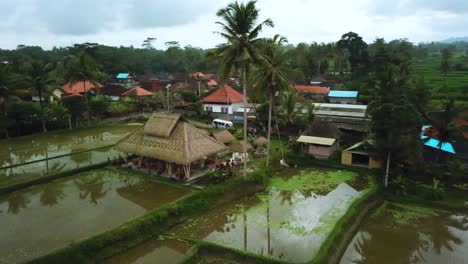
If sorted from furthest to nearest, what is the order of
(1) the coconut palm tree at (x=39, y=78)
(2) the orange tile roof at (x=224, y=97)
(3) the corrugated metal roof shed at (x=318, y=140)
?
(2) the orange tile roof at (x=224, y=97), (1) the coconut palm tree at (x=39, y=78), (3) the corrugated metal roof shed at (x=318, y=140)

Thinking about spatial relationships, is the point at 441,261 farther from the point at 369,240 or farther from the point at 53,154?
the point at 53,154

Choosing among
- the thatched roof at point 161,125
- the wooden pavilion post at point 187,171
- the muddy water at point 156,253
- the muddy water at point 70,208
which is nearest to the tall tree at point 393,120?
the wooden pavilion post at point 187,171

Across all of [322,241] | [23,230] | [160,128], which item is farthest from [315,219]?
[23,230]

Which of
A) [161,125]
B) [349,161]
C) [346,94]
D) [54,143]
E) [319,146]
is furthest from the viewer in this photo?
[346,94]

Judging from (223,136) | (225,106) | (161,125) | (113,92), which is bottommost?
(223,136)

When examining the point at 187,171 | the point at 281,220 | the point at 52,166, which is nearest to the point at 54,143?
the point at 52,166

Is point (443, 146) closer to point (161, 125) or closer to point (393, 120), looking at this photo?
point (393, 120)

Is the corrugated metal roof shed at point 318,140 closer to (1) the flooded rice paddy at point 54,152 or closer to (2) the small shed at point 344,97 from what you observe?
(1) the flooded rice paddy at point 54,152
